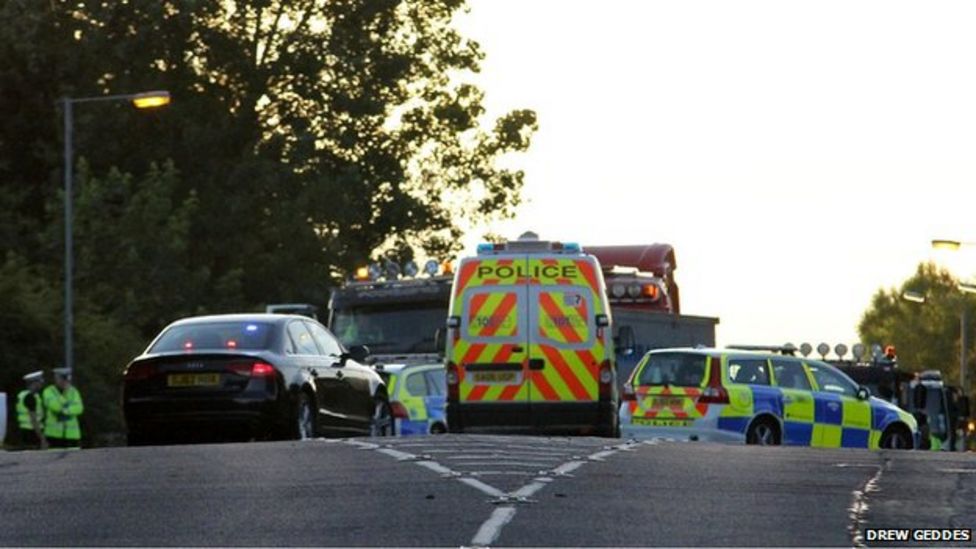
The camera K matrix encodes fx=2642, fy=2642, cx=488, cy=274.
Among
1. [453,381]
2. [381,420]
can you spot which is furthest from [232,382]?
[453,381]

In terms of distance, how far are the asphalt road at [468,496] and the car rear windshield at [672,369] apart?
31.3ft

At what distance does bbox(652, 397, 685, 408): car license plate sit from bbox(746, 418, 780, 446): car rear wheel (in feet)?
2.97

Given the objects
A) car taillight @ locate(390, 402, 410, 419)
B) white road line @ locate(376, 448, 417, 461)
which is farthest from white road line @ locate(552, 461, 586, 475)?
car taillight @ locate(390, 402, 410, 419)

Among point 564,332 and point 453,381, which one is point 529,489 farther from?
point 453,381

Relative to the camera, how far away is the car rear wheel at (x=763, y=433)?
32.0 meters

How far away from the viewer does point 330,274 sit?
6212 centimetres

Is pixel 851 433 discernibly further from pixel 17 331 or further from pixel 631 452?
pixel 17 331

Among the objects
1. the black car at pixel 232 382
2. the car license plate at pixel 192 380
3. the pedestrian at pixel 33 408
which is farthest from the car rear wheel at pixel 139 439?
the pedestrian at pixel 33 408

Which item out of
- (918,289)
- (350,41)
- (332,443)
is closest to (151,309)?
(350,41)

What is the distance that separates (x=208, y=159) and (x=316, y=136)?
277 centimetres

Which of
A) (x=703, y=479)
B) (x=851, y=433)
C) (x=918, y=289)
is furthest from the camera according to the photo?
(x=918, y=289)

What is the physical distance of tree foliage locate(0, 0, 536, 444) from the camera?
202ft

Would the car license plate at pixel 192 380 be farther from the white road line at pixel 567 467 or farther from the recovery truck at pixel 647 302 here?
the recovery truck at pixel 647 302

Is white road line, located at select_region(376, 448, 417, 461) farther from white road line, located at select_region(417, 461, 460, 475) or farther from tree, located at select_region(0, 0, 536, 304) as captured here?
tree, located at select_region(0, 0, 536, 304)
